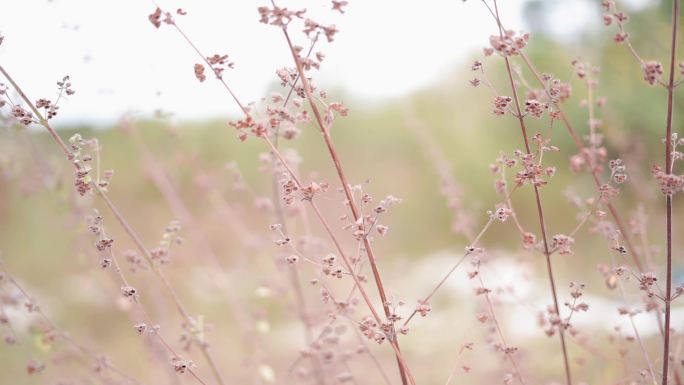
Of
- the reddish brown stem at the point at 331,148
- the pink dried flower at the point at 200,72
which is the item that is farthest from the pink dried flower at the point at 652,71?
the pink dried flower at the point at 200,72

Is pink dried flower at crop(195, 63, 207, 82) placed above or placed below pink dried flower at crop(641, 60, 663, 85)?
below

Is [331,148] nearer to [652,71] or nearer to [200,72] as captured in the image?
[200,72]

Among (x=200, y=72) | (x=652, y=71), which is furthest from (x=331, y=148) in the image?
(x=652, y=71)

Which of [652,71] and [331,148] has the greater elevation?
[652,71]

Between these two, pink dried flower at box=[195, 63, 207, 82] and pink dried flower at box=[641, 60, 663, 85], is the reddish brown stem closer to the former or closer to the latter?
pink dried flower at box=[195, 63, 207, 82]

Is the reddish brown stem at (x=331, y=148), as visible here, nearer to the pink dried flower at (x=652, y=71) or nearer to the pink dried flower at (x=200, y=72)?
the pink dried flower at (x=200, y=72)

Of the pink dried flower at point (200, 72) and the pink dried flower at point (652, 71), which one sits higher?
the pink dried flower at point (652, 71)

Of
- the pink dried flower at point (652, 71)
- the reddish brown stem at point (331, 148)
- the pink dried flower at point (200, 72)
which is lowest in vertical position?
the reddish brown stem at point (331, 148)

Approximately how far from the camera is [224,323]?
6902mm

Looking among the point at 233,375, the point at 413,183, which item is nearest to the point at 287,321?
the point at 233,375

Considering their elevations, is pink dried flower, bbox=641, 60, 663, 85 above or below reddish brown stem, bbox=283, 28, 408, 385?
above

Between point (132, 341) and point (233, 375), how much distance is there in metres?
1.74

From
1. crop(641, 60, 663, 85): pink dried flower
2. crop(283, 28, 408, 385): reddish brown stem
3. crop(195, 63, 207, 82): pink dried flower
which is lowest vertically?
crop(283, 28, 408, 385): reddish brown stem

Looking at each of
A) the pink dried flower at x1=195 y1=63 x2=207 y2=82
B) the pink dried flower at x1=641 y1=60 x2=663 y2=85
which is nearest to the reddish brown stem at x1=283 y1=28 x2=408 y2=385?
the pink dried flower at x1=195 y1=63 x2=207 y2=82
